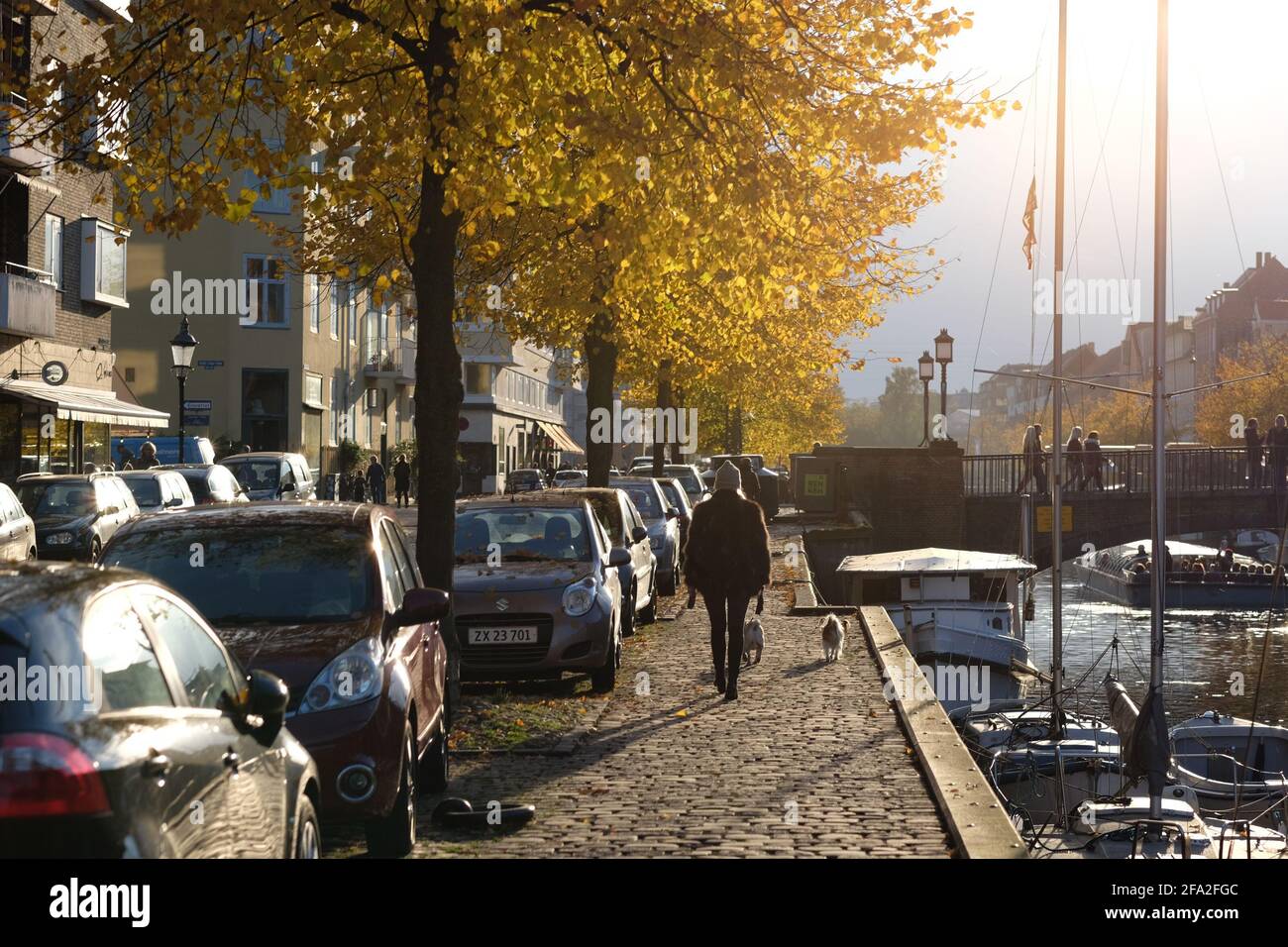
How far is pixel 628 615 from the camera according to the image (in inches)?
770

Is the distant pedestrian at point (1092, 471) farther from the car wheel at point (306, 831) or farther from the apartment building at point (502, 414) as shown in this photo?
the car wheel at point (306, 831)

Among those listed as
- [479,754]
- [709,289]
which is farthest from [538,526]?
[709,289]

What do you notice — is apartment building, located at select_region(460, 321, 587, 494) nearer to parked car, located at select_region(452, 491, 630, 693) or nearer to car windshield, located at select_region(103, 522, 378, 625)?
parked car, located at select_region(452, 491, 630, 693)

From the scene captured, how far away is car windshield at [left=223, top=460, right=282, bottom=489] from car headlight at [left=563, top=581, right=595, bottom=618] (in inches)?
998

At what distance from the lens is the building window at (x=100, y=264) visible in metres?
40.8

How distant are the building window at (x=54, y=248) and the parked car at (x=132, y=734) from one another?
3593cm

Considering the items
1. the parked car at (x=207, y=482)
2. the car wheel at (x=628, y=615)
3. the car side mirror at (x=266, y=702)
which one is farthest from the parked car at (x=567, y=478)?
the car side mirror at (x=266, y=702)

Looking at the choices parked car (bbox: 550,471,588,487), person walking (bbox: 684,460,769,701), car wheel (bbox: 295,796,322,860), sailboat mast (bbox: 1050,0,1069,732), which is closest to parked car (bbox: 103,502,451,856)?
car wheel (bbox: 295,796,322,860)

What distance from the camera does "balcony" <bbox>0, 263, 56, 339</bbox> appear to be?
35500 mm

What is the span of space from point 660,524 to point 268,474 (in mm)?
15630

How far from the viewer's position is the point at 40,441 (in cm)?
3747

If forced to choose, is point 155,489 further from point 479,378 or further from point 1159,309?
point 479,378

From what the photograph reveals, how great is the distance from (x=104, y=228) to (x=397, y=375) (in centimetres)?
3103
